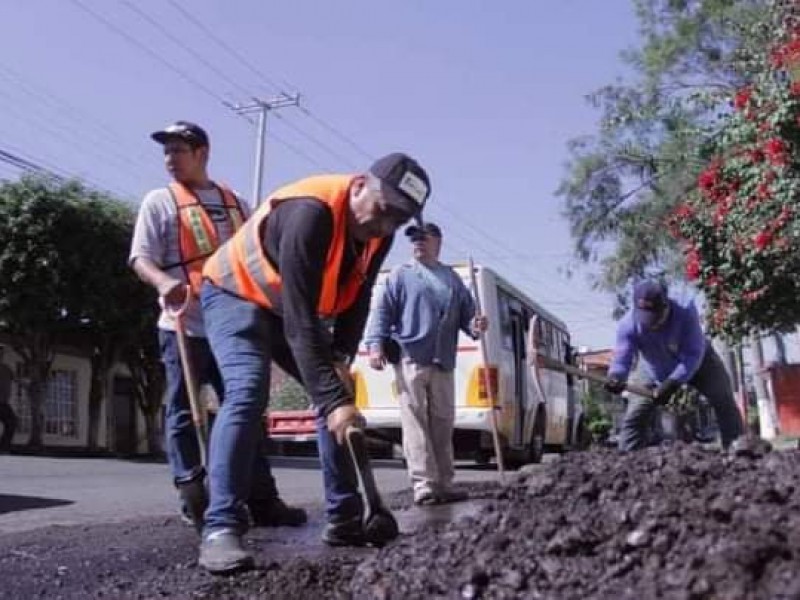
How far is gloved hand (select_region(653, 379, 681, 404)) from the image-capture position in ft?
24.1

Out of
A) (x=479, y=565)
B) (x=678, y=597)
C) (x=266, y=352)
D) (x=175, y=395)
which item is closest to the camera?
(x=678, y=597)

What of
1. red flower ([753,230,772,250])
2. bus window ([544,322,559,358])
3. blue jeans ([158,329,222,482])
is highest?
red flower ([753,230,772,250])

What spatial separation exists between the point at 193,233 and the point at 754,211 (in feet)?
36.7

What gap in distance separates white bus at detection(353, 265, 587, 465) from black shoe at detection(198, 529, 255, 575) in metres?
8.80

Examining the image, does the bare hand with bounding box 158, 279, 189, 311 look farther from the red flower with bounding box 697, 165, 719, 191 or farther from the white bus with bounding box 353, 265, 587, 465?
the red flower with bounding box 697, 165, 719, 191

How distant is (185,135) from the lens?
196 inches

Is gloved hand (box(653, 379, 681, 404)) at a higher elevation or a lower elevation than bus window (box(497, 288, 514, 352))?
lower

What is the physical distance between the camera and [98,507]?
7.74 metres

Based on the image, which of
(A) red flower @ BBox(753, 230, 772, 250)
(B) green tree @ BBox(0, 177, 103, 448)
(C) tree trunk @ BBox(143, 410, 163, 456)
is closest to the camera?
(A) red flower @ BBox(753, 230, 772, 250)

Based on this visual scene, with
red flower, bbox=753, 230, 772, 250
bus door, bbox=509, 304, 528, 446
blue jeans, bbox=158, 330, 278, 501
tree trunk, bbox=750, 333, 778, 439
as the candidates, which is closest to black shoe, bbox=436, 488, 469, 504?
blue jeans, bbox=158, 330, 278, 501

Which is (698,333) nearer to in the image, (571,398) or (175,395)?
(175,395)

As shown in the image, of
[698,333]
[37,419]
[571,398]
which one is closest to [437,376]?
[698,333]

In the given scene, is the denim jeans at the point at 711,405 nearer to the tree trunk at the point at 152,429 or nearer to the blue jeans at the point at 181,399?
the blue jeans at the point at 181,399

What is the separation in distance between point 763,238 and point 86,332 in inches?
687
